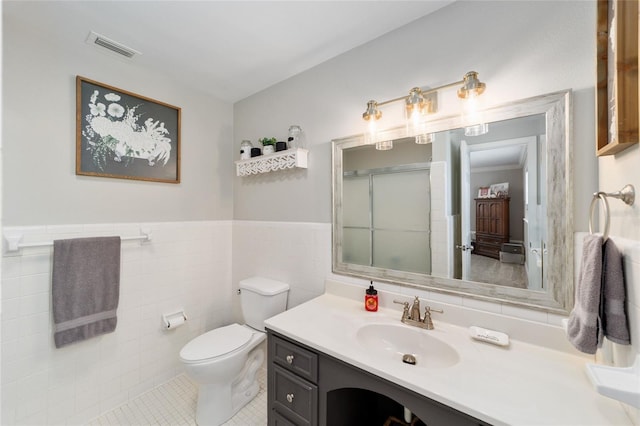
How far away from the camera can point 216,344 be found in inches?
72.0

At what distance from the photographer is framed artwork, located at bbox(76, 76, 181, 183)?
1804mm

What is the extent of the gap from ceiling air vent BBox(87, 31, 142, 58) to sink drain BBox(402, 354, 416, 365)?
2.35 m

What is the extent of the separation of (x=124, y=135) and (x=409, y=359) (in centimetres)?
218

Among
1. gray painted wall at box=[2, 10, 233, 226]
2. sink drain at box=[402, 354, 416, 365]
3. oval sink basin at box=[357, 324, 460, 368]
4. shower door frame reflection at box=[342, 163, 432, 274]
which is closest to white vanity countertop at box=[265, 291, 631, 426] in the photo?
oval sink basin at box=[357, 324, 460, 368]

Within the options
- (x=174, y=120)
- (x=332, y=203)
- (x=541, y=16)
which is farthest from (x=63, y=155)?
(x=541, y=16)

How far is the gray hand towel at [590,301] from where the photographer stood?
2.98ft

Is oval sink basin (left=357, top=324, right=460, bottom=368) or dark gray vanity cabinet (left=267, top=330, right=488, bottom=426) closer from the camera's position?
dark gray vanity cabinet (left=267, top=330, right=488, bottom=426)

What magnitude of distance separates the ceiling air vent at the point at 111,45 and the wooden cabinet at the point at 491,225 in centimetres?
222

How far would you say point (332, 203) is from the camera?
75.0 inches

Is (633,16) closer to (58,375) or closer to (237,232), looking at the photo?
(237,232)

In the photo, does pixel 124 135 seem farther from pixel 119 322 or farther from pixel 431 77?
pixel 431 77

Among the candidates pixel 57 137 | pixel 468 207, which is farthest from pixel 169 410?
pixel 468 207

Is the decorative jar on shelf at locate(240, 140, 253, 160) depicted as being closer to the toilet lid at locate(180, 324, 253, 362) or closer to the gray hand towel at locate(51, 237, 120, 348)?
the gray hand towel at locate(51, 237, 120, 348)

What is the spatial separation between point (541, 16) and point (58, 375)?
10.0 feet
